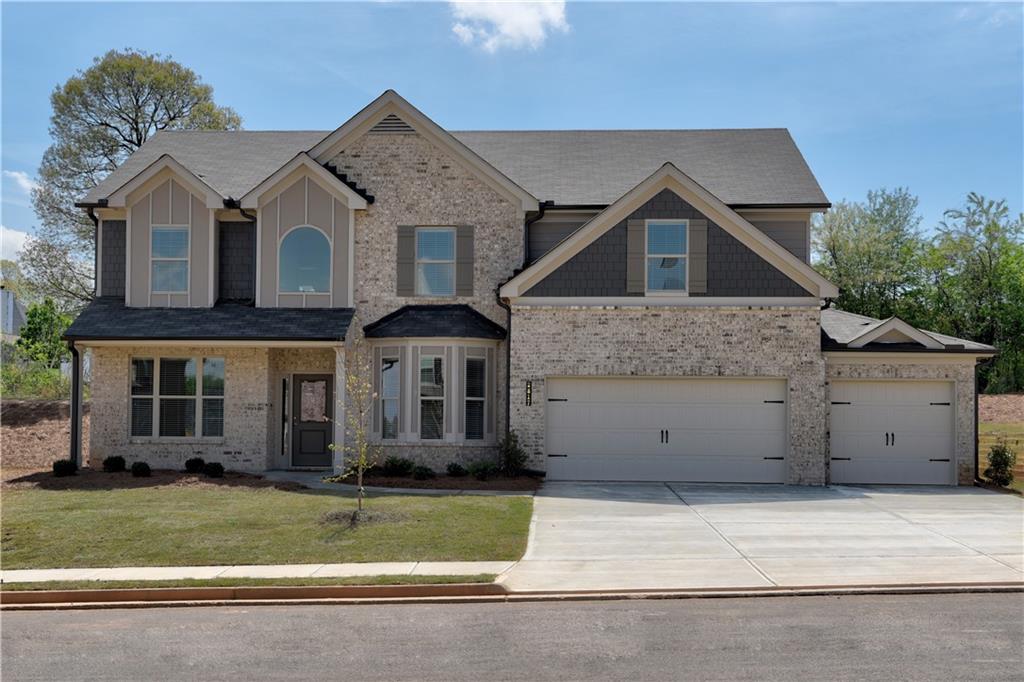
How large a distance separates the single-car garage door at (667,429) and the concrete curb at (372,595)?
29.0 ft

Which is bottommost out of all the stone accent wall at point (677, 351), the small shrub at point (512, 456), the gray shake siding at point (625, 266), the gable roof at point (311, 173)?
the small shrub at point (512, 456)

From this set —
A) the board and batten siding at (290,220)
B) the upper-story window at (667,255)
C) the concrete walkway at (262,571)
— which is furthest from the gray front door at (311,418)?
the concrete walkway at (262,571)

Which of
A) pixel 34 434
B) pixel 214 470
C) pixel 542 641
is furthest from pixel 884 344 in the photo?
pixel 34 434

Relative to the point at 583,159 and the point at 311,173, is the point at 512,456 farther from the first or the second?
the point at 583,159

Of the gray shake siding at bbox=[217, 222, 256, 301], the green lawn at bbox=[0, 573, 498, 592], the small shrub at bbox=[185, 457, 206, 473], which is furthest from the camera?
the gray shake siding at bbox=[217, 222, 256, 301]

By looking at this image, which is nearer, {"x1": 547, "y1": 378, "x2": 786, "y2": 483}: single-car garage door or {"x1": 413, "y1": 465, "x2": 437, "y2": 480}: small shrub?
{"x1": 413, "y1": 465, "x2": 437, "y2": 480}: small shrub

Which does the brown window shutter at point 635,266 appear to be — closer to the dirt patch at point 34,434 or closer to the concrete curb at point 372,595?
the concrete curb at point 372,595

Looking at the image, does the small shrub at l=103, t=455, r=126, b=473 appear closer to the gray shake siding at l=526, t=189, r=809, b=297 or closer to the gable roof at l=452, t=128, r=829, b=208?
the gray shake siding at l=526, t=189, r=809, b=297

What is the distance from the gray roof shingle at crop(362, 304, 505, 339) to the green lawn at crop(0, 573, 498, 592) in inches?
361

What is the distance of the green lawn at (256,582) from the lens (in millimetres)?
9555

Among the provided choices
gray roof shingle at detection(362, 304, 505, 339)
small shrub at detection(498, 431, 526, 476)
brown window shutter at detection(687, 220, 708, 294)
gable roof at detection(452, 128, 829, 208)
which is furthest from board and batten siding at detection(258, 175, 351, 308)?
brown window shutter at detection(687, 220, 708, 294)

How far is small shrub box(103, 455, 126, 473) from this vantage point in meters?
18.6

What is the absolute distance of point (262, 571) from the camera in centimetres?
1023

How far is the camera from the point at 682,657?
281 inches
